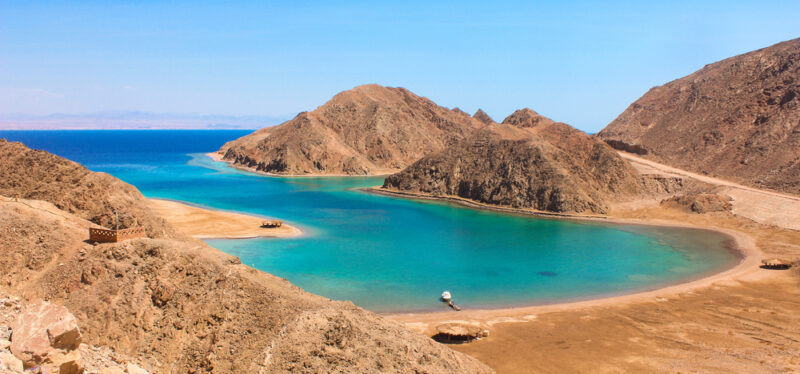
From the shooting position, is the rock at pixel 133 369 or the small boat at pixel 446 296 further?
the small boat at pixel 446 296

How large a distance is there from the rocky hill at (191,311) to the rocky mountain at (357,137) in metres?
106

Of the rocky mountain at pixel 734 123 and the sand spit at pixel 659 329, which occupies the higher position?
the rocky mountain at pixel 734 123

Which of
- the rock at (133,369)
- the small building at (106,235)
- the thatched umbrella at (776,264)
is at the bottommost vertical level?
the rock at (133,369)

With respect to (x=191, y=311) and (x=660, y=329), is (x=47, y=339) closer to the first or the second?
(x=191, y=311)

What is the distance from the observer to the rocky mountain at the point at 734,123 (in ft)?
252

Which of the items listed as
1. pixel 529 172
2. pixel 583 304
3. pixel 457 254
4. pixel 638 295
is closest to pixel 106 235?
pixel 583 304

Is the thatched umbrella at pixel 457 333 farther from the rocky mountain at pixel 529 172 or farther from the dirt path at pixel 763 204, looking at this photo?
the dirt path at pixel 763 204

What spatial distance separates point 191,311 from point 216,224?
42.4 metres

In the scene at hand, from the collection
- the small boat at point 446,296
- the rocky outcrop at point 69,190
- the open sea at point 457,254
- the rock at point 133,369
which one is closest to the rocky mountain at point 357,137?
the open sea at point 457,254

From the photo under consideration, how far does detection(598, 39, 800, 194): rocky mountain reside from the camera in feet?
252

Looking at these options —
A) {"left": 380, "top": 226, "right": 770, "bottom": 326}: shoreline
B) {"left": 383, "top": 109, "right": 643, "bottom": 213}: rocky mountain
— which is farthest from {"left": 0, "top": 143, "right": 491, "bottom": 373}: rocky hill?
{"left": 383, "top": 109, "right": 643, "bottom": 213}: rocky mountain

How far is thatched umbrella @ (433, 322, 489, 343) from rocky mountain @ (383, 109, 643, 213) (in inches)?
1909

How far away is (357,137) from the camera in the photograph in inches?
5551

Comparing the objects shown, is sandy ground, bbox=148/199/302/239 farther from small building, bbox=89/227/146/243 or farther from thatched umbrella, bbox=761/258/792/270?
thatched umbrella, bbox=761/258/792/270
